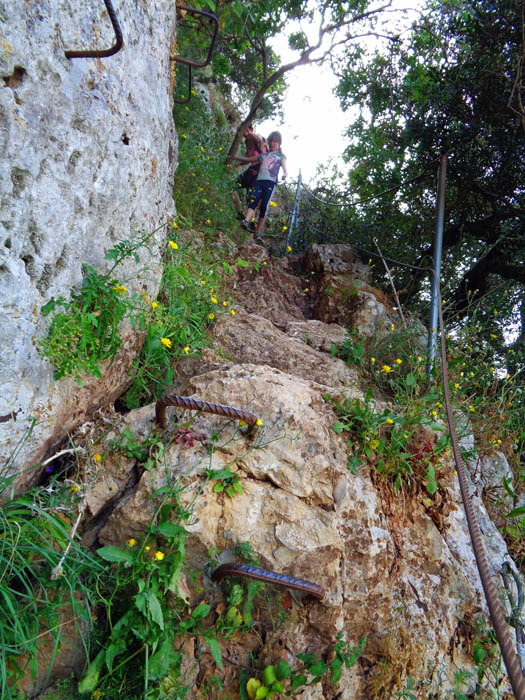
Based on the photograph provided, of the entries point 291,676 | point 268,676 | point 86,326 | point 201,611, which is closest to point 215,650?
point 201,611

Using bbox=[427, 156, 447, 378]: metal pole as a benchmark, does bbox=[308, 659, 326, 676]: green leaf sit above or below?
below

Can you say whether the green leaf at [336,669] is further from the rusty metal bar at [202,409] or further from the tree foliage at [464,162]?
the tree foliage at [464,162]

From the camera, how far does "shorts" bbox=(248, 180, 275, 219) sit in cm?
629

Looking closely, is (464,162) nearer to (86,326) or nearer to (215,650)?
(86,326)

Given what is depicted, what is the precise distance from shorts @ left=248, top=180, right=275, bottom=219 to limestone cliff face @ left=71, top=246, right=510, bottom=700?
4.18 m

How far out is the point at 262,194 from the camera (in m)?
6.30

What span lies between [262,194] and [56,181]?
15.0 feet

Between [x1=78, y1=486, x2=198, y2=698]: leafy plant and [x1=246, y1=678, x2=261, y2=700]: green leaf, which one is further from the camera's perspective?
[x1=246, y1=678, x2=261, y2=700]: green leaf

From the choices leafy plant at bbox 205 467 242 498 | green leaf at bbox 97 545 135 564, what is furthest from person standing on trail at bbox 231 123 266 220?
green leaf at bbox 97 545 135 564

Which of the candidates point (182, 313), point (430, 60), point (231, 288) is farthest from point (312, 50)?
point (182, 313)

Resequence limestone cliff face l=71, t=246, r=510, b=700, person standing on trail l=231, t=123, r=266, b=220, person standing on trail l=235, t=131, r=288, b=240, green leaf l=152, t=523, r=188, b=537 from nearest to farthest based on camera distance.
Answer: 1. green leaf l=152, t=523, r=188, b=537
2. limestone cliff face l=71, t=246, r=510, b=700
3. person standing on trail l=235, t=131, r=288, b=240
4. person standing on trail l=231, t=123, r=266, b=220

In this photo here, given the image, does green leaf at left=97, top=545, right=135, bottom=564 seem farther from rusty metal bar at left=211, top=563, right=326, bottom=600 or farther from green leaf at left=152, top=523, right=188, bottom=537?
rusty metal bar at left=211, top=563, right=326, bottom=600

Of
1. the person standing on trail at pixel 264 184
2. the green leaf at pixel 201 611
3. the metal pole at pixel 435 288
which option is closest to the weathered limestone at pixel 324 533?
the green leaf at pixel 201 611

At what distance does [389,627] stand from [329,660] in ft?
1.18
